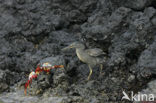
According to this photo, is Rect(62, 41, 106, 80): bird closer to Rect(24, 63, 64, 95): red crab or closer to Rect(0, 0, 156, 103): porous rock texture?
Rect(0, 0, 156, 103): porous rock texture

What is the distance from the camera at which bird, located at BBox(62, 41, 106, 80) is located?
7473 millimetres

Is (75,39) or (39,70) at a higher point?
(75,39)

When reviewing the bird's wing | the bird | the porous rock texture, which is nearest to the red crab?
the porous rock texture

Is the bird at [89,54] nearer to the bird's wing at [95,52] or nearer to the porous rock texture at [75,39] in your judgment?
the bird's wing at [95,52]

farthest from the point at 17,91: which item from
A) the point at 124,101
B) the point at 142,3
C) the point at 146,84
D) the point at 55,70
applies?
the point at 142,3

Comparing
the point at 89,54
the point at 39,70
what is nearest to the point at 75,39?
the point at 89,54

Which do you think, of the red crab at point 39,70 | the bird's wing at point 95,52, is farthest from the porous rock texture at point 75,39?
the bird's wing at point 95,52

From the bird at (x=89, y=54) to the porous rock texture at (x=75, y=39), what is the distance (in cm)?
18

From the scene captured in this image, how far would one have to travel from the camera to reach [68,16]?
9117 millimetres

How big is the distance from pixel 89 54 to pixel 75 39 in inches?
48.1

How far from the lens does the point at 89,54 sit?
755cm

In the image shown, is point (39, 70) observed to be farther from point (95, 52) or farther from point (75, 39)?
point (75, 39)

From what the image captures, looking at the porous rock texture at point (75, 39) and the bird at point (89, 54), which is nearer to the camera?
the porous rock texture at point (75, 39)

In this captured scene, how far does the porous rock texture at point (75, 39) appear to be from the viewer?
706cm
